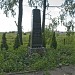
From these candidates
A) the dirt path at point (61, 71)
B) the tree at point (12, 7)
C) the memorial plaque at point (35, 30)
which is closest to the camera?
the dirt path at point (61, 71)

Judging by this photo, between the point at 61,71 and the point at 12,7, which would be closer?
the point at 61,71

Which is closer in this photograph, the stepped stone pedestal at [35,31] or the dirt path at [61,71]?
the dirt path at [61,71]

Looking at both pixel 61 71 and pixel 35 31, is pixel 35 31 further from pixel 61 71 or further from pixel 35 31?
pixel 61 71

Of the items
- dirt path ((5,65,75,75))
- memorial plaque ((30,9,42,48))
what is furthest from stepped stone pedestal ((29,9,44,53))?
dirt path ((5,65,75,75))

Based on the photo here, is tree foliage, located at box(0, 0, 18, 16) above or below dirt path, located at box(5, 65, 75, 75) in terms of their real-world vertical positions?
above

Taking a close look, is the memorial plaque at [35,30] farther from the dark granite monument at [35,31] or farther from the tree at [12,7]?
the tree at [12,7]

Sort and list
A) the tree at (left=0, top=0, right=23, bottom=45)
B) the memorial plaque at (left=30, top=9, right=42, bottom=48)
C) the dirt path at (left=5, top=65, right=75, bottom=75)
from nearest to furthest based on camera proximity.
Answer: the dirt path at (left=5, top=65, right=75, bottom=75), the memorial plaque at (left=30, top=9, right=42, bottom=48), the tree at (left=0, top=0, right=23, bottom=45)

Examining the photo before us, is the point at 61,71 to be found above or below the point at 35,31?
below

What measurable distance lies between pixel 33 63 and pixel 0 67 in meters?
2.10

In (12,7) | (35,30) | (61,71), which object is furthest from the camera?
(12,7)

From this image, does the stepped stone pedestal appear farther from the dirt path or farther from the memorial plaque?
the dirt path


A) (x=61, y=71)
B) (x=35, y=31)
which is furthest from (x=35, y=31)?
(x=61, y=71)

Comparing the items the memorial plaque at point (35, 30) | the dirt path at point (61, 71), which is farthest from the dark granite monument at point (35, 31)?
the dirt path at point (61, 71)

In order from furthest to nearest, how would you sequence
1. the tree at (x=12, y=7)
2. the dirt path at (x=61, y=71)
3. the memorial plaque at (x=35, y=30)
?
the tree at (x=12, y=7) < the memorial plaque at (x=35, y=30) < the dirt path at (x=61, y=71)
